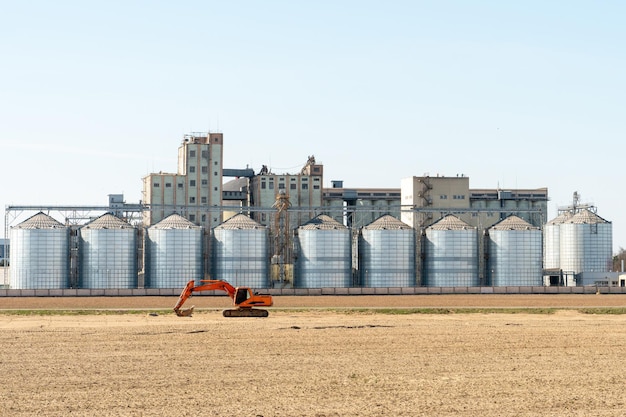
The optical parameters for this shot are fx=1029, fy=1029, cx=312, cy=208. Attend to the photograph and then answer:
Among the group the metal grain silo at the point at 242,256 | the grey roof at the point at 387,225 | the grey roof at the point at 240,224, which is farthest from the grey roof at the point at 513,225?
the grey roof at the point at 240,224

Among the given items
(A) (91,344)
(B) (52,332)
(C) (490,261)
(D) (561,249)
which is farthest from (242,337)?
(D) (561,249)

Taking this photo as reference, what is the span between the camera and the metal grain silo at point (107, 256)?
120m

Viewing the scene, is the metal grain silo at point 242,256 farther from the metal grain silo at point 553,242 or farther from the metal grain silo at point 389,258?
the metal grain silo at point 553,242

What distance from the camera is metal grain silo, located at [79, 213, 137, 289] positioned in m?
120

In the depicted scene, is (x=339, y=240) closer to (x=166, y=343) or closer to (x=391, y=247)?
(x=391, y=247)

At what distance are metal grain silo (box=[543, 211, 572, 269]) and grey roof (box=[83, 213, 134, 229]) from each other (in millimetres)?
55933

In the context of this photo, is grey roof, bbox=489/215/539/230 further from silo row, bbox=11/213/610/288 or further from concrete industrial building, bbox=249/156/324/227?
concrete industrial building, bbox=249/156/324/227

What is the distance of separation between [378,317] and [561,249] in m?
71.7

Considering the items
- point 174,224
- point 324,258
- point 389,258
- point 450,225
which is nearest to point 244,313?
point 324,258

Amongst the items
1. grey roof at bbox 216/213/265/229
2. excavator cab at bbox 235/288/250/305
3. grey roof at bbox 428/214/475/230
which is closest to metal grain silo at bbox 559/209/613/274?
grey roof at bbox 428/214/475/230

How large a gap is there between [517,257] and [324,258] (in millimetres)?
24230

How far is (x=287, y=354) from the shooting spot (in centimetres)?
4338

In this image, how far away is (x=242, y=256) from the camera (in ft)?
407

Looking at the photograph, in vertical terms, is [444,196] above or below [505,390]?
above
